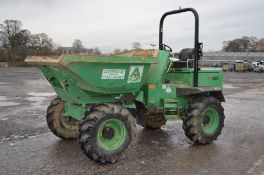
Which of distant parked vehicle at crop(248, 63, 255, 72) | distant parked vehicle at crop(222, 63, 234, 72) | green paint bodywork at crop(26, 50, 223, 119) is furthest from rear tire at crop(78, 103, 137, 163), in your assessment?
distant parked vehicle at crop(222, 63, 234, 72)

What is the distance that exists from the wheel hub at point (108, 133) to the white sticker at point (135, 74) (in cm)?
86

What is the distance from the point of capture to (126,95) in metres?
6.41

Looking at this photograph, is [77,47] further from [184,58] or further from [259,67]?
[259,67]

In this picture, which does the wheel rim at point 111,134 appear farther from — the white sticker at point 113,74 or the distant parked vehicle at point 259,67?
the distant parked vehicle at point 259,67

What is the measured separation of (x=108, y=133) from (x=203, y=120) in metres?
2.29

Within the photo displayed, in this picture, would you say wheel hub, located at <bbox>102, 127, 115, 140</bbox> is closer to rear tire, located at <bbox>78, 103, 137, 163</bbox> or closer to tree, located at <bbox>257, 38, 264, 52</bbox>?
rear tire, located at <bbox>78, 103, 137, 163</bbox>

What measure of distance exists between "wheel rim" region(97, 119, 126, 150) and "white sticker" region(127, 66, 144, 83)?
2.45 feet

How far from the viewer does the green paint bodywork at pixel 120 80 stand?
5457mm

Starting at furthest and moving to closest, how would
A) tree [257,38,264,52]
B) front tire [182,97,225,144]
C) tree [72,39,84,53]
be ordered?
tree [257,38,264,52]
tree [72,39,84,53]
front tire [182,97,225,144]

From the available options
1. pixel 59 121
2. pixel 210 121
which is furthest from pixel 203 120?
pixel 59 121

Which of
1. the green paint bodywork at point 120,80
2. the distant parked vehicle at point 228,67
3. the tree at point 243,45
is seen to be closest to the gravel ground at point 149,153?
the green paint bodywork at point 120,80

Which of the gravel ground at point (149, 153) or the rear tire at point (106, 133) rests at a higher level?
the rear tire at point (106, 133)

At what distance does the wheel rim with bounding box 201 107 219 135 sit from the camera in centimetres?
722

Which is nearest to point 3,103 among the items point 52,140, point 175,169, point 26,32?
point 52,140
